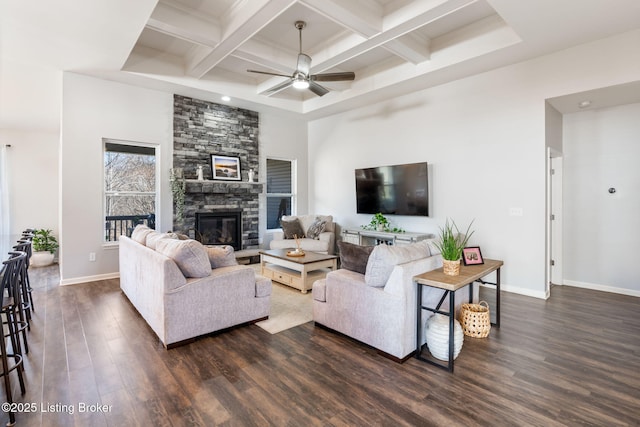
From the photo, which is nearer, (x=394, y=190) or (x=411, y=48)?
(x=411, y=48)

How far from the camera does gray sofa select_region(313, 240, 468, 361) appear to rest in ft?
8.57

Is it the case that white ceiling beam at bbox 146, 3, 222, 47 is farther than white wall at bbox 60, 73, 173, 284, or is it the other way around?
white wall at bbox 60, 73, 173, 284

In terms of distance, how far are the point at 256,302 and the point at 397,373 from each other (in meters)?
1.61

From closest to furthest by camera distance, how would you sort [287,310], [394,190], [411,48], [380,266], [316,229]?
[380,266]
[287,310]
[411,48]
[394,190]
[316,229]

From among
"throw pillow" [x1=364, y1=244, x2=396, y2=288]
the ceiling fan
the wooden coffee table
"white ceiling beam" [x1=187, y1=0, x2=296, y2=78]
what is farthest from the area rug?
"white ceiling beam" [x1=187, y1=0, x2=296, y2=78]

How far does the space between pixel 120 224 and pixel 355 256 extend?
14.7 feet

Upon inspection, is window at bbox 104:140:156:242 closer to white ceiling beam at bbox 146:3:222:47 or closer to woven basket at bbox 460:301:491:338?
white ceiling beam at bbox 146:3:222:47

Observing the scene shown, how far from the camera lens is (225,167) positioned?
657 centimetres

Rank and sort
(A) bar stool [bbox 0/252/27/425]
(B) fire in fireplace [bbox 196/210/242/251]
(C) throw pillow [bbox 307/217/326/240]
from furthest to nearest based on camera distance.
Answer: (C) throw pillow [bbox 307/217/326/240]
(B) fire in fireplace [bbox 196/210/242/251]
(A) bar stool [bbox 0/252/27/425]

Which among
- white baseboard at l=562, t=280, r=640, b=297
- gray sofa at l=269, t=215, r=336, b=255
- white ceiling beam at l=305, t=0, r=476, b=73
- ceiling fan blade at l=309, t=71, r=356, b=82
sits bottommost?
white baseboard at l=562, t=280, r=640, b=297

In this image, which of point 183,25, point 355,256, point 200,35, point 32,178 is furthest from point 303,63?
point 32,178

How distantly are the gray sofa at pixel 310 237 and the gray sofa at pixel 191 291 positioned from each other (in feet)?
9.16

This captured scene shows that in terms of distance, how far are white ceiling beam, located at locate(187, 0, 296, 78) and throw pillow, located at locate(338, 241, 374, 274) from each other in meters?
2.54

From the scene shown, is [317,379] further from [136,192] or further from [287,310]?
[136,192]
